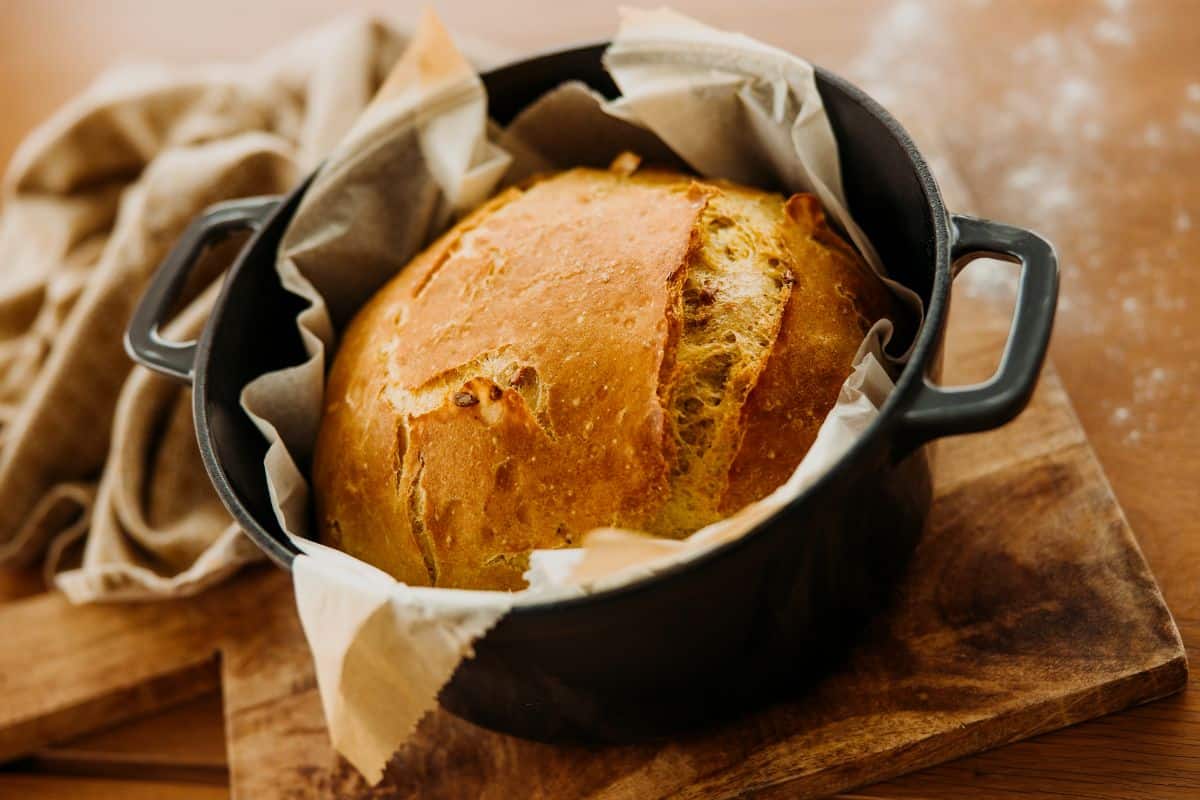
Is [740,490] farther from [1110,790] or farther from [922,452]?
[1110,790]

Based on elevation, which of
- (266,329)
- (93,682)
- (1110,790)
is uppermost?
(266,329)

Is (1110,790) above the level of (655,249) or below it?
below

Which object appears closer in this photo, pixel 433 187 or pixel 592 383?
pixel 592 383

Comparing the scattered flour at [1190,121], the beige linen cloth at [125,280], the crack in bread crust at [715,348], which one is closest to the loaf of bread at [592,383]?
the crack in bread crust at [715,348]

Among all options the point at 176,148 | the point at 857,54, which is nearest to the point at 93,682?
A: the point at 176,148

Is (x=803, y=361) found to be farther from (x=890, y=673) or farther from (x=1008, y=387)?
(x=890, y=673)

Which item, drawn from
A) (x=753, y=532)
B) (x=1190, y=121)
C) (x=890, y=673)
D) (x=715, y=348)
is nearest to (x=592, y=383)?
(x=715, y=348)
